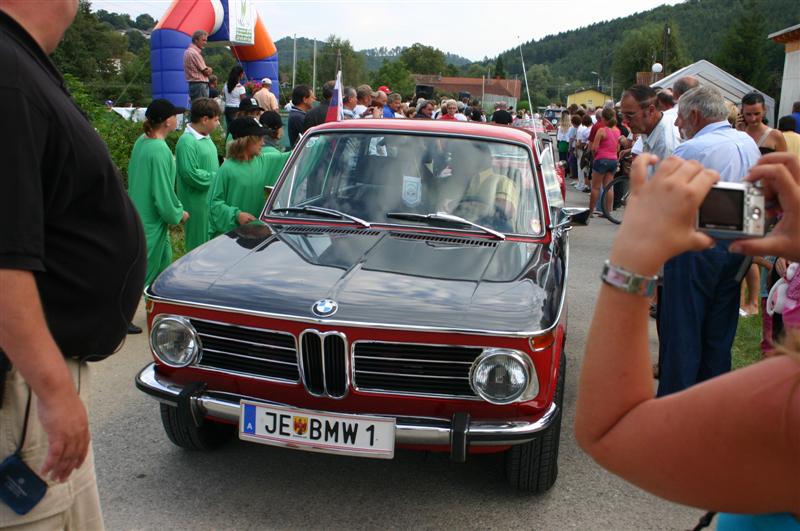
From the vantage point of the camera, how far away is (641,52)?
122 meters

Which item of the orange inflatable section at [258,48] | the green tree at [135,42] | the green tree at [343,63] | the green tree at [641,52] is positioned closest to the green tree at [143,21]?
the green tree at [135,42]

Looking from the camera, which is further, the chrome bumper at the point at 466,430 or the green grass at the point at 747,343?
the green grass at the point at 747,343

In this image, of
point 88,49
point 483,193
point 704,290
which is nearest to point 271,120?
point 483,193

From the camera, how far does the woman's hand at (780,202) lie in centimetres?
133

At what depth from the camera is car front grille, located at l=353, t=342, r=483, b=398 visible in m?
3.56

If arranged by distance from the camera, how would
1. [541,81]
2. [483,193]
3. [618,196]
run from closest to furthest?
1. [483,193]
2. [618,196]
3. [541,81]

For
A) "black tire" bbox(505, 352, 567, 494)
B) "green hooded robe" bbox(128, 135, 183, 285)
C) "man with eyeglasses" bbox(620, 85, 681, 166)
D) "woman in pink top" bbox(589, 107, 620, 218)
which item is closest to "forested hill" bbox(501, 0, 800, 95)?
"woman in pink top" bbox(589, 107, 620, 218)

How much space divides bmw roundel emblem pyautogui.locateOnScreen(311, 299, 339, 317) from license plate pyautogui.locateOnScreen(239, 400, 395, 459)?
0.45 metres

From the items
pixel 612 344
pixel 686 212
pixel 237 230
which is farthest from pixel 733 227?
pixel 237 230

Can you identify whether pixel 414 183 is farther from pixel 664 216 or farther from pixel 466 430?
pixel 664 216

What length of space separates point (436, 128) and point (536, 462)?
2320 mm

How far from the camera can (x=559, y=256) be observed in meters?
4.75

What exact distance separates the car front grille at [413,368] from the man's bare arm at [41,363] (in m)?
1.80

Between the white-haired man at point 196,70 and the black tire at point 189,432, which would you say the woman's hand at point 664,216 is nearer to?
the black tire at point 189,432
